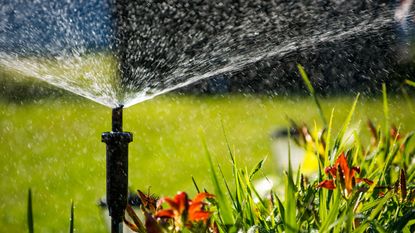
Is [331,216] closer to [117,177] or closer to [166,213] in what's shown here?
[166,213]

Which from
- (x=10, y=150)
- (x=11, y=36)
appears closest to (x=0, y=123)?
(x=10, y=150)

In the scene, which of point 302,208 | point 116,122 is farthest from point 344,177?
point 116,122

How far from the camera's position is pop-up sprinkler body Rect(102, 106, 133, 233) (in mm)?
1757

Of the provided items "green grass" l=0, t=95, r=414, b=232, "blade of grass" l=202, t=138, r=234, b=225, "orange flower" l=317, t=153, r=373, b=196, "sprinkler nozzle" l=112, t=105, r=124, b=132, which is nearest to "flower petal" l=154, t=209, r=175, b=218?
"blade of grass" l=202, t=138, r=234, b=225

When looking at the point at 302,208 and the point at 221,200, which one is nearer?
the point at 221,200

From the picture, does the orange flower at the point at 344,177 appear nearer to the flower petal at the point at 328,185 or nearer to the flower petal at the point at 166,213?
the flower petal at the point at 328,185

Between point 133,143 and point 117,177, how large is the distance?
12.1 feet

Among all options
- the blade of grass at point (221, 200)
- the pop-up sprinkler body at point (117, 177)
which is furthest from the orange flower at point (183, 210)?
the pop-up sprinkler body at point (117, 177)

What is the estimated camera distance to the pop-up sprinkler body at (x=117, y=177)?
1.76 meters

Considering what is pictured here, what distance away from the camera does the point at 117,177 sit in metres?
1.76

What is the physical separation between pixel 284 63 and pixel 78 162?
5263mm

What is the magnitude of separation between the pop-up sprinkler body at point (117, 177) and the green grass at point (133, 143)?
136 cm

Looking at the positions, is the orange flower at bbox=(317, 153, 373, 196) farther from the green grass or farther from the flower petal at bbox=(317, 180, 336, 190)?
the green grass

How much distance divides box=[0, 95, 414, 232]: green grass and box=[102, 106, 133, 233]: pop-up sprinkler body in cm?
136
